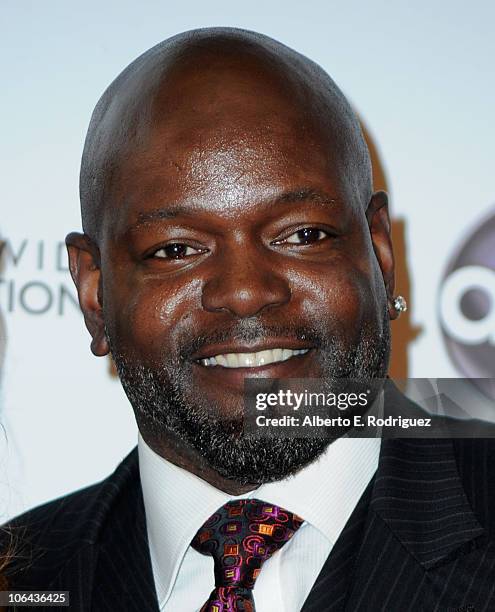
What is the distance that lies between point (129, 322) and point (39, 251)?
1.94 ft

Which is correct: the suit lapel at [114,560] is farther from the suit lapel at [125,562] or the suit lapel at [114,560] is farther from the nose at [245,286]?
the nose at [245,286]

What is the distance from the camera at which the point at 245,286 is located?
160cm

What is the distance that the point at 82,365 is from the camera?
2250 mm

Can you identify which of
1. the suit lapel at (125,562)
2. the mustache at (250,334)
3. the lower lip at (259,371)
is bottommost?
the suit lapel at (125,562)

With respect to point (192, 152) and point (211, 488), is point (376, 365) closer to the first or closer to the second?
point (211, 488)

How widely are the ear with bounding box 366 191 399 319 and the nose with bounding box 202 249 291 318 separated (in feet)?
0.96

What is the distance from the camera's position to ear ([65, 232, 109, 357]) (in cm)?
188

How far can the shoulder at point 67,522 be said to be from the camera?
1.88 meters

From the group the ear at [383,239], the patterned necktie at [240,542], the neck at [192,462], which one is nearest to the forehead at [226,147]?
the ear at [383,239]

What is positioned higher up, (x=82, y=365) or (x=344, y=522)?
(x=82, y=365)

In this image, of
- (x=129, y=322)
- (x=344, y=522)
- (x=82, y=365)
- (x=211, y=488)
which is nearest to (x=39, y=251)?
(x=82, y=365)

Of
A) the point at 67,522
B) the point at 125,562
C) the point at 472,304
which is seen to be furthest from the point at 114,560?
the point at 472,304

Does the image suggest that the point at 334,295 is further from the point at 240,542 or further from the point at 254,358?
the point at 240,542

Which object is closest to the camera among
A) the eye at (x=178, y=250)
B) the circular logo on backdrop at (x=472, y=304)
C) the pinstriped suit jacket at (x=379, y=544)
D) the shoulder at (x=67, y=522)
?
the pinstriped suit jacket at (x=379, y=544)
